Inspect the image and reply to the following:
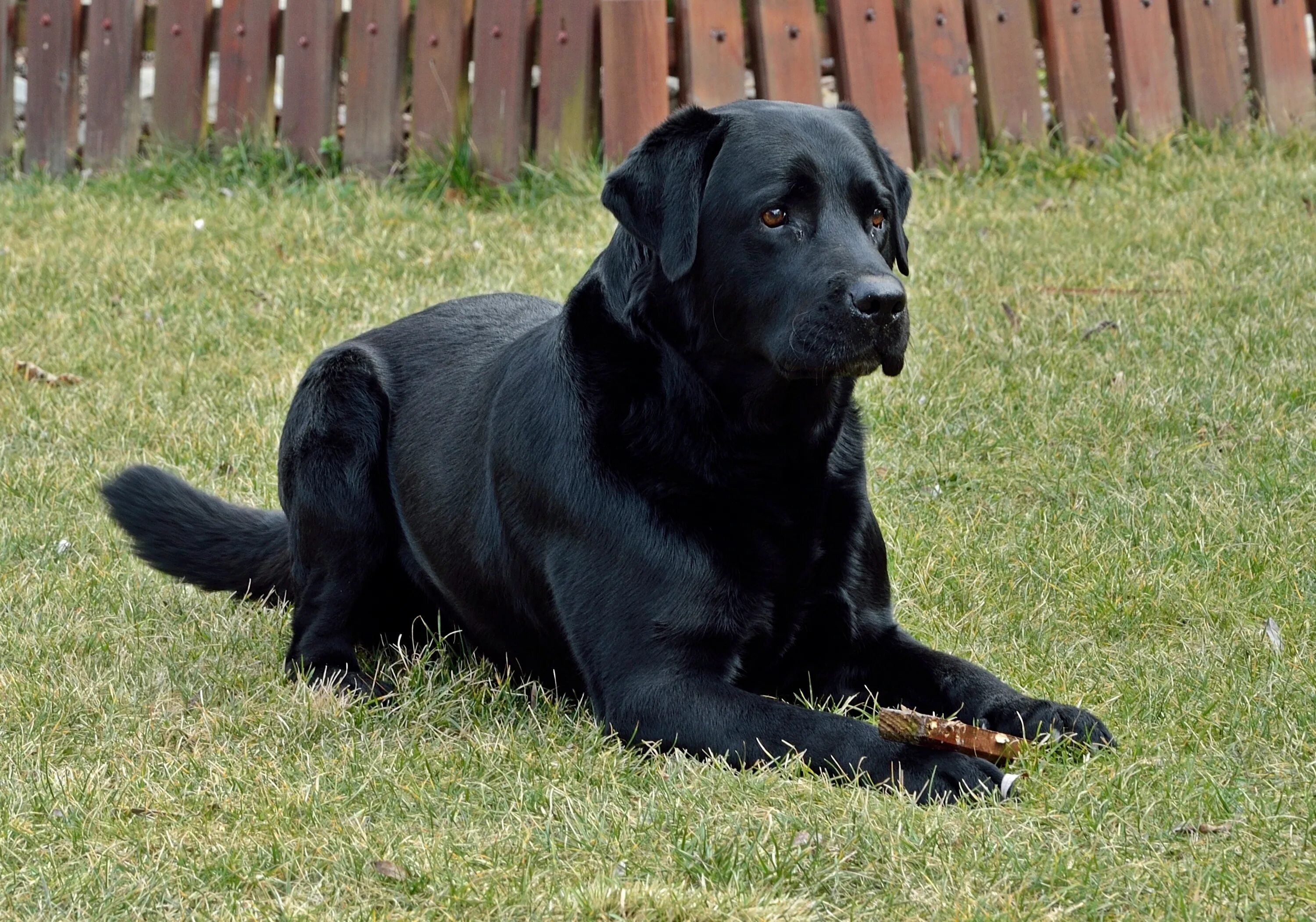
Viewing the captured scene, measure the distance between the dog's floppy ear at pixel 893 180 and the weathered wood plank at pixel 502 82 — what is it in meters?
4.30

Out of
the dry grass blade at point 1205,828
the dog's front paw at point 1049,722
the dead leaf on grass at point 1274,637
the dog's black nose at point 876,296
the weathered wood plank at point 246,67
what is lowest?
the dead leaf on grass at point 1274,637

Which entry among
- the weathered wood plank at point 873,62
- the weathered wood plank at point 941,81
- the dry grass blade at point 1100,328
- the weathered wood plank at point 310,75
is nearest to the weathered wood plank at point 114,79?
the weathered wood plank at point 310,75

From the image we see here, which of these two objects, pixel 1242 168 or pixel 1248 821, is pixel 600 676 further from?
pixel 1242 168

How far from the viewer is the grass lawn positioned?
2.57 m

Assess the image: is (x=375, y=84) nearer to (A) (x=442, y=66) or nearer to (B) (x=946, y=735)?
(A) (x=442, y=66)

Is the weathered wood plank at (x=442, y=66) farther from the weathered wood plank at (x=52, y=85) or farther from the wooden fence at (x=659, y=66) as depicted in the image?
the weathered wood plank at (x=52, y=85)

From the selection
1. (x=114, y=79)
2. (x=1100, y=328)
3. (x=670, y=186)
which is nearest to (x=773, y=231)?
(x=670, y=186)

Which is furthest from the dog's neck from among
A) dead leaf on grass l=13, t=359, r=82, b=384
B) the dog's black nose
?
dead leaf on grass l=13, t=359, r=82, b=384

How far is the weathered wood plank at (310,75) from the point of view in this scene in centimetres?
802

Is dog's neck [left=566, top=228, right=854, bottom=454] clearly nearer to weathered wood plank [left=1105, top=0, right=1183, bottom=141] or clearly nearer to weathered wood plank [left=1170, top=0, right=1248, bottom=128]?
weathered wood plank [left=1105, top=0, right=1183, bottom=141]

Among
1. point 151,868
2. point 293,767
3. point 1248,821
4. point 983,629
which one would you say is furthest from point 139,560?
point 1248,821

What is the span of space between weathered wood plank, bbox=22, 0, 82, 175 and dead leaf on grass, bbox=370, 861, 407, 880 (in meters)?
6.90

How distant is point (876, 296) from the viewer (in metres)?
3.09

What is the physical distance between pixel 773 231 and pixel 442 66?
505 cm
